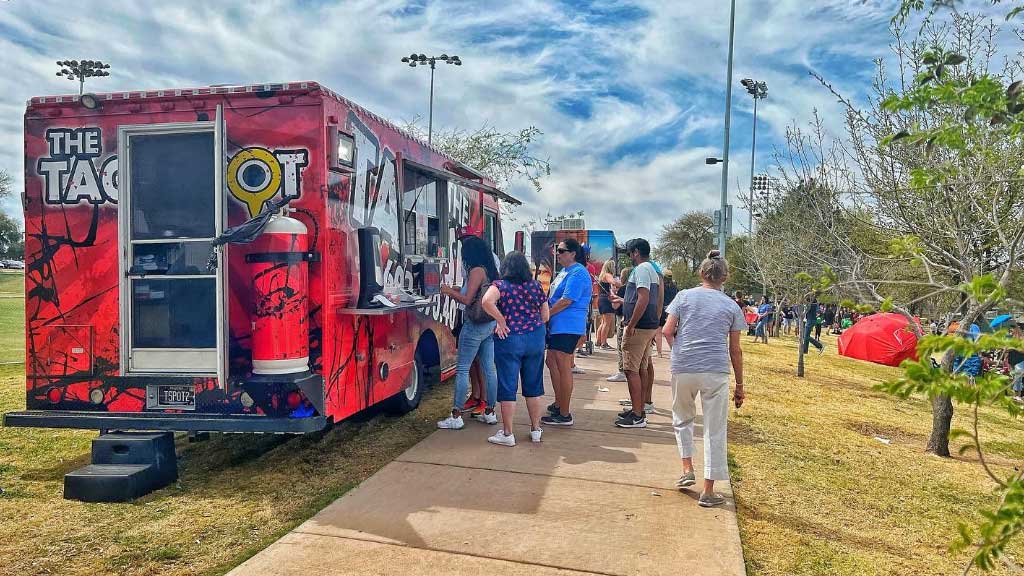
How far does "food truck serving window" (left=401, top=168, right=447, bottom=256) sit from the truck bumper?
6.93ft

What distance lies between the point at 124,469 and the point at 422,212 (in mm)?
3480

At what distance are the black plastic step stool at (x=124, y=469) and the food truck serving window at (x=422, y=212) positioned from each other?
8.44 feet

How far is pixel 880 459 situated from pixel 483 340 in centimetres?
388

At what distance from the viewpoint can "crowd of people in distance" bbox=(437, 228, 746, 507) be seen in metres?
4.80

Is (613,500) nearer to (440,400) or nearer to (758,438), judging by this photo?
(758,438)

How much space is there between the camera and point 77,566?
147 inches

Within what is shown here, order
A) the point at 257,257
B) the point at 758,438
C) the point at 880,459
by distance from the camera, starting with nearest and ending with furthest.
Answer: the point at 257,257 → the point at 880,459 → the point at 758,438

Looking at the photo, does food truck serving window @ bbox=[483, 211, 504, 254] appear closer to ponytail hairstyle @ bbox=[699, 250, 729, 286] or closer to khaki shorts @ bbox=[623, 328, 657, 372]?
khaki shorts @ bbox=[623, 328, 657, 372]

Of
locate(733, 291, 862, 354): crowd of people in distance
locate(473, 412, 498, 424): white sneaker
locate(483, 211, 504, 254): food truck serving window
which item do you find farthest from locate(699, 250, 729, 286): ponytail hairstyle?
locate(733, 291, 862, 354): crowd of people in distance

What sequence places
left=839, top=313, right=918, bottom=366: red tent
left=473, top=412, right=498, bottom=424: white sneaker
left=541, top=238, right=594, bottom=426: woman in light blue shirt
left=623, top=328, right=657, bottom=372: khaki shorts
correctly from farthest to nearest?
left=839, top=313, right=918, bottom=366: red tent
left=473, top=412, right=498, bottom=424: white sneaker
left=623, top=328, right=657, bottom=372: khaki shorts
left=541, top=238, right=594, bottom=426: woman in light blue shirt

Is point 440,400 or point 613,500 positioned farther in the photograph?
point 440,400

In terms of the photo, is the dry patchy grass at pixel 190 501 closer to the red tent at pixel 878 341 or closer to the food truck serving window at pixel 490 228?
the food truck serving window at pixel 490 228

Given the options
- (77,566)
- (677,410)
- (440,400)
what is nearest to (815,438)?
(677,410)

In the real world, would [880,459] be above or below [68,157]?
below
